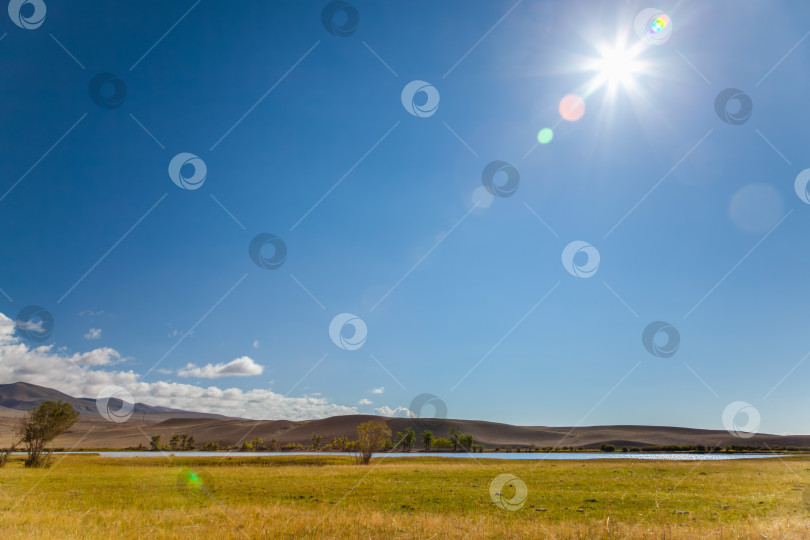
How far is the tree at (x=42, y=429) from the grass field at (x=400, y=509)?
70.0 ft

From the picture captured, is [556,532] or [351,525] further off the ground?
[556,532]

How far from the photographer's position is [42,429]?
4903cm

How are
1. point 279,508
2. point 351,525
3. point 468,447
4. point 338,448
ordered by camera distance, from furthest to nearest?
1. point 468,447
2. point 338,448
3. point 279,508
4. point 351,525

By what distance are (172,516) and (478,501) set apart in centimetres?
1258

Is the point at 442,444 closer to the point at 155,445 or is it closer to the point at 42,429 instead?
the point at 155,445

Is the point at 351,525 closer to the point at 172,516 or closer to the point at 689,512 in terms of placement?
the point at 172,516

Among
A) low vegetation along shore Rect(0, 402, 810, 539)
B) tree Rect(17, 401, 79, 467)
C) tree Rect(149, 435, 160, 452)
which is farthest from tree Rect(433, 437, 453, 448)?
low vegetation along shore Rect(0, 402, 810, 539)

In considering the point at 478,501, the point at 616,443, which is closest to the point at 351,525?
the point at 478,501

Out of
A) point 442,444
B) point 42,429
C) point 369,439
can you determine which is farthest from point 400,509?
point 442,444

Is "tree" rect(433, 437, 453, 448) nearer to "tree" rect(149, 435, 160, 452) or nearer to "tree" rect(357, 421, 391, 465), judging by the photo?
"tree" rect(149, 435, 160, 452)

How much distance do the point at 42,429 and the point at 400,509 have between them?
50.0 m

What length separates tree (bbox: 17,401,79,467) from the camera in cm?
4692

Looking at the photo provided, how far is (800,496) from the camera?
69.9 ft

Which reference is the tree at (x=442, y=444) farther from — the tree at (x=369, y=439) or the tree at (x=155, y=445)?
the tree at (x=369, y=439)
